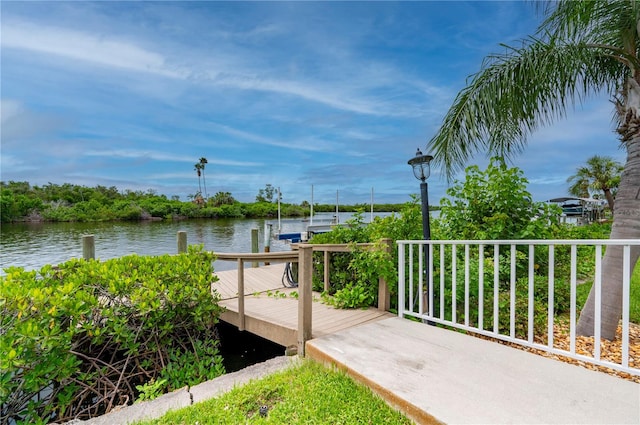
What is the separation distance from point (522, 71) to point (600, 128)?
2036 millimetres

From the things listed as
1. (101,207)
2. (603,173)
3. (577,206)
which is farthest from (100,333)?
(577,206)

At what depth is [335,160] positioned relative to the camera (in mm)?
24625

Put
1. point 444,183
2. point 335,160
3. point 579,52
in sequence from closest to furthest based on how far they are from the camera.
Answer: point 579,52 → point 444,183 → point 335,160

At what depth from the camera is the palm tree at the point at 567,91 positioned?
297 cm

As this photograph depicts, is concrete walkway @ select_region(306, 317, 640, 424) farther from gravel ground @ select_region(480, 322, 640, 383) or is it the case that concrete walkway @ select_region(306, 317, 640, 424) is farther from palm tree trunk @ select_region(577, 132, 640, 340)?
palm tree trunk @ select_region(577, 132, 640, 340)

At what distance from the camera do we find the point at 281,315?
3736mm

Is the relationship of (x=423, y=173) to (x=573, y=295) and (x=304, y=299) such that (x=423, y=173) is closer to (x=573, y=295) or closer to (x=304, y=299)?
(x=573, y=295)

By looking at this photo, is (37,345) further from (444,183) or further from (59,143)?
(59,143)

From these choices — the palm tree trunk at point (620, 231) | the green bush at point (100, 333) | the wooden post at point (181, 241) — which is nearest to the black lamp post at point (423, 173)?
the palm tree trunk at point (620, 231)

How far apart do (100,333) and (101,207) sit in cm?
3379

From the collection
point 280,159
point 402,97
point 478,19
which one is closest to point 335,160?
point 280,159

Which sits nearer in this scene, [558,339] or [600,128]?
[558,339]

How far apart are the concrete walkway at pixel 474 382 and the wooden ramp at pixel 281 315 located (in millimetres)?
537

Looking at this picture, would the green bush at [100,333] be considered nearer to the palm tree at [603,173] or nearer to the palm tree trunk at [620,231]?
the palm tree trunk at [620,231]
